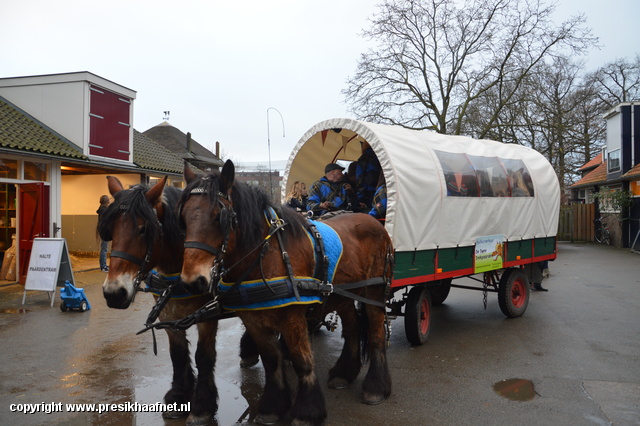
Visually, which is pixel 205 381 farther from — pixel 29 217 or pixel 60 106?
pixel 60 106

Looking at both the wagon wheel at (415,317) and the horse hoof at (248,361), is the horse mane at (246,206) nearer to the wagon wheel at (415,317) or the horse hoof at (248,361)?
the horse hoof at (248,361)

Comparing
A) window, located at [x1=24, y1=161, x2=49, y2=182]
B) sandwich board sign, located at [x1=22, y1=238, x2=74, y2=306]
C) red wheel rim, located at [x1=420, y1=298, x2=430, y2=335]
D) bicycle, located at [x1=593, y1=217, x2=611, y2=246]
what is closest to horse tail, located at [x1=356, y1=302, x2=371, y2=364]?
red wheel rim, located at [x1=420, y1=298, x2=430, y2=335]

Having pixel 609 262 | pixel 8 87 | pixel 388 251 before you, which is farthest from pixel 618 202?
pixel 8 87

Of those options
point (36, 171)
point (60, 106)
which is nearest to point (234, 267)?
point (36, 171)

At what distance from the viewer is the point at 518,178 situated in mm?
6988

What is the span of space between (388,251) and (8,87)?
13.4m

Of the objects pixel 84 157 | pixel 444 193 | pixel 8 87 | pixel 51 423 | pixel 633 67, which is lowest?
pixel 51 423

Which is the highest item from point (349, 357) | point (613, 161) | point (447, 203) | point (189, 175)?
point (613, 161)

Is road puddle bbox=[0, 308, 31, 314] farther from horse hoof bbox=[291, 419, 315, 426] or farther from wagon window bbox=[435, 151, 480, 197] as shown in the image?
wagon window bbox=[435, 151, 480, 197]

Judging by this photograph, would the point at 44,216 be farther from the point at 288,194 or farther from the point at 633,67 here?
the point at 633,67

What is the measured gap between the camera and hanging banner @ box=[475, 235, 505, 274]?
6172 mm

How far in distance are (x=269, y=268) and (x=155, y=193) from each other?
1.01m

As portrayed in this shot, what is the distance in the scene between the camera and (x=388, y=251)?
4637 mm

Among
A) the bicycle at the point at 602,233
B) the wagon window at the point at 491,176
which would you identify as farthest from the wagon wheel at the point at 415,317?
the bicycle at the point at 602,233
